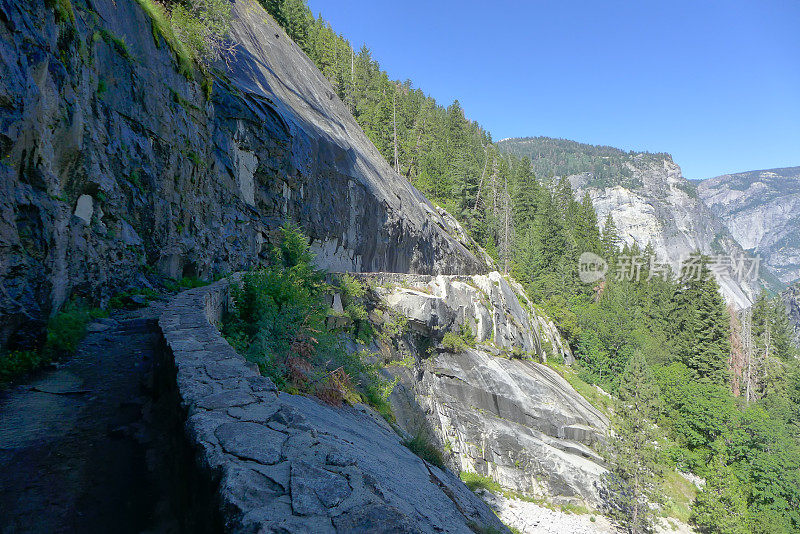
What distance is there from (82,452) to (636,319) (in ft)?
180

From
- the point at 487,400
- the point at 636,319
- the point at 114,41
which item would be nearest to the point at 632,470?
the point at 487,400

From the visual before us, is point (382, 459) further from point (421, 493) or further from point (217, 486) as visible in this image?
point (217, 486)

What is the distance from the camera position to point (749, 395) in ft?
137

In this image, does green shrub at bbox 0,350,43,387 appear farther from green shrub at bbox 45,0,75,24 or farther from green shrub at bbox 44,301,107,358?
green shrub at bbox 45,0,75,24

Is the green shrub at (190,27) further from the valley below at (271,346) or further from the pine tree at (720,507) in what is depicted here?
the pine tree at (720,507)

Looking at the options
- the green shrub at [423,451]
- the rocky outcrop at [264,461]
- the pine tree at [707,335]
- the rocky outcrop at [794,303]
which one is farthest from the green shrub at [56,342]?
the rocky outcrop at [794,303]

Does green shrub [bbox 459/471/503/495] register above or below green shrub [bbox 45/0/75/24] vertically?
below

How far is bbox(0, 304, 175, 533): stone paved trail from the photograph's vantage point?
2.48 meters

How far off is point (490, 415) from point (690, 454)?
1906 centimetres

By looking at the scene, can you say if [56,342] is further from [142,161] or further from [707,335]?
[707,335]

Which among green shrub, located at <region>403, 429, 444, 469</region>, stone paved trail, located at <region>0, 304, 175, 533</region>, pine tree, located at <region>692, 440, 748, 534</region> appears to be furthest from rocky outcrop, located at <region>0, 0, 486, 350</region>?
pine tree, located at <region>692, 440, 748, 534</region>

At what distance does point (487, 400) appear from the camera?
23953mm

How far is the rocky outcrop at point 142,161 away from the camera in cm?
494

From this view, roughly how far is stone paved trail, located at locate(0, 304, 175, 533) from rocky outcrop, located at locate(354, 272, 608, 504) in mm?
14618
